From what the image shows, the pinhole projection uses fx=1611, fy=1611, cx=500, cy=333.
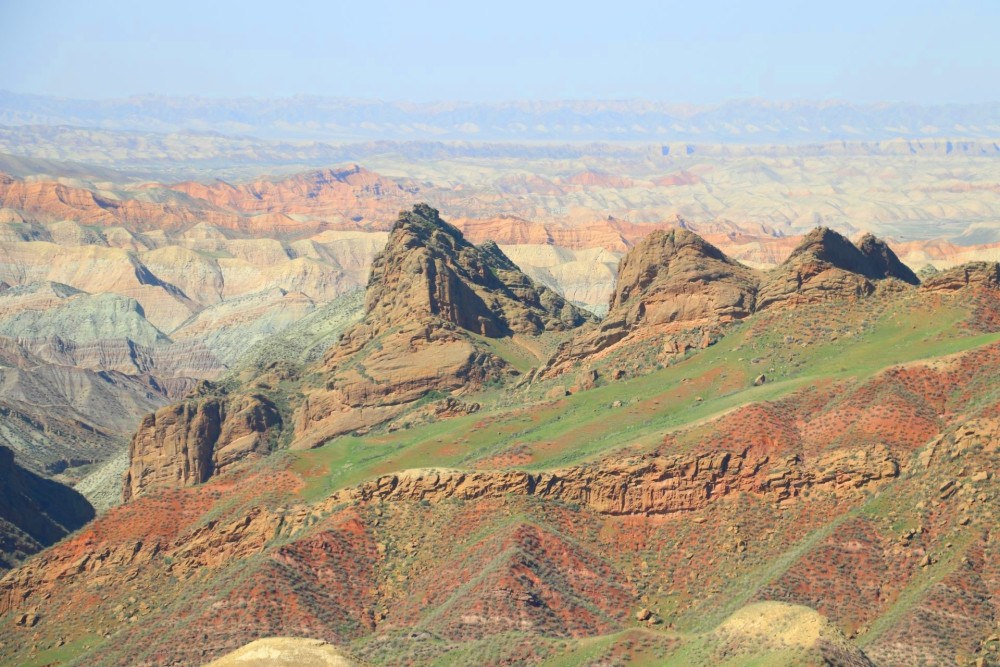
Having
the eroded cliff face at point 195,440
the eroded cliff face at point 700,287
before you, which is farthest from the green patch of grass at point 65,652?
the eroded cliff face at point 700,287

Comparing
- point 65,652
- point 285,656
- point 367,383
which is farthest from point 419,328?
point 285,656

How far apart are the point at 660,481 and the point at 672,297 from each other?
33176 mm

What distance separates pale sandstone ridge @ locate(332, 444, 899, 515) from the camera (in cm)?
7644

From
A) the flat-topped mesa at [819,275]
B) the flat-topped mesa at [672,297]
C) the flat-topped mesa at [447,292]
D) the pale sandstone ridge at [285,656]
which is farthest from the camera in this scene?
the flat-topped mesa at [447,292]

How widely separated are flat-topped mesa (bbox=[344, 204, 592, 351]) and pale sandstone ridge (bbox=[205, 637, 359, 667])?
236 feet

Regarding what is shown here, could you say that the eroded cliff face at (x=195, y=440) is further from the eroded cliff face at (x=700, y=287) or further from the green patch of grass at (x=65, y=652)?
the green patch of grass at (x=65, y=652)

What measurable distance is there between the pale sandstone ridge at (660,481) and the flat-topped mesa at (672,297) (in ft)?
85.8

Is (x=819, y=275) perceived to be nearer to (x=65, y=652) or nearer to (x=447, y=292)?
(x=447, y=292)

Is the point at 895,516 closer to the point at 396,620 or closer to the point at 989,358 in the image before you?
the point at 989,358

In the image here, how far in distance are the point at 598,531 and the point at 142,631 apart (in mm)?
22932

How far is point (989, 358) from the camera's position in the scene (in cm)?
8112

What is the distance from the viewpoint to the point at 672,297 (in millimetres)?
111312

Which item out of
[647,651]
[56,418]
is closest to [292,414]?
[647,651]

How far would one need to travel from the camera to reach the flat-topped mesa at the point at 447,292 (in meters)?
127
